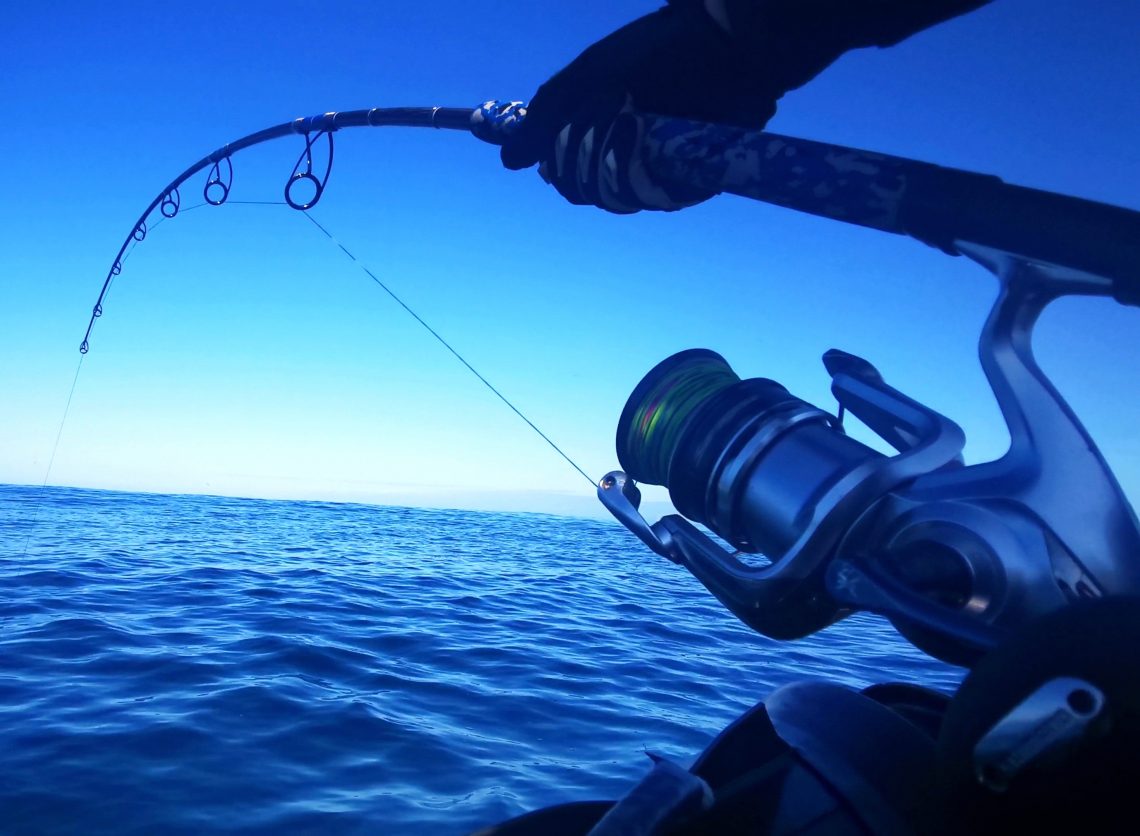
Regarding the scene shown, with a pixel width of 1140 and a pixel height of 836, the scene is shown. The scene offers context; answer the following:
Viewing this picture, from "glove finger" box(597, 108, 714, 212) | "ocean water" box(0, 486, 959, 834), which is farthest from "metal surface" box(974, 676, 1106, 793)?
"ocean water" box(0, 486, 959, 834)

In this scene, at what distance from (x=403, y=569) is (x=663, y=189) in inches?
470

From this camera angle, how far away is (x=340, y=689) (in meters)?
5.17

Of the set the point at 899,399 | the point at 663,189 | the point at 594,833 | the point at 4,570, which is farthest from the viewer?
the point at 4,570

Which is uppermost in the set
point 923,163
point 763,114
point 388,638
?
point 763,114

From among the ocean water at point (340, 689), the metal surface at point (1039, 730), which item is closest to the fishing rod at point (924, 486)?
the metal surface at point (1039, 730)

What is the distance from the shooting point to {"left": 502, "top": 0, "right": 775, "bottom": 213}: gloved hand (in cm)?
158

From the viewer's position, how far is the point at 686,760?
14.4ft

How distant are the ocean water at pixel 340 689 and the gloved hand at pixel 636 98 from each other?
3069mm

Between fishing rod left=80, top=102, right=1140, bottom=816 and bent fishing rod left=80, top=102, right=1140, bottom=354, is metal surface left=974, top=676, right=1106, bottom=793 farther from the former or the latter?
bent fishing rod left=80, top=102, right=1140, bottom=354

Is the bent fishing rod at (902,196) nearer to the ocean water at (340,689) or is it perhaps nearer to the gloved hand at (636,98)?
the gloved hand at (636,98)

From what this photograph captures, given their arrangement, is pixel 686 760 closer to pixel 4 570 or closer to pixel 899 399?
pixel 899 399

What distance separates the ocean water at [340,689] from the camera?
140 inches

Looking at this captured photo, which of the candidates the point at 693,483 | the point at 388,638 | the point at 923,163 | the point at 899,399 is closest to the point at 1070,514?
the point at 899,399

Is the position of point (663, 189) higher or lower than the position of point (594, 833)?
higher
